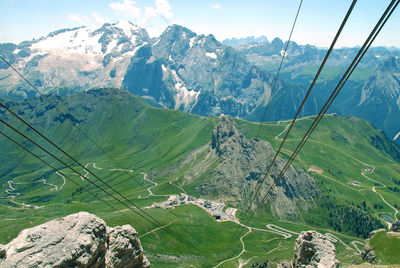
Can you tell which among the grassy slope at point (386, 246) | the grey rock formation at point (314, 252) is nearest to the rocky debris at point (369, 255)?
the grassy slope at point (386, 246)

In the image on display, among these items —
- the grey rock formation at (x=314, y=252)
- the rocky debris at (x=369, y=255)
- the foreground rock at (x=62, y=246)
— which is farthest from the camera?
the rocky debris at (x=369, y=255)

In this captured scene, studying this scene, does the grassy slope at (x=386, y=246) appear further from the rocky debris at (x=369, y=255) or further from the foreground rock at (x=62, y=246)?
the foreground rock at (x=62, y=246)

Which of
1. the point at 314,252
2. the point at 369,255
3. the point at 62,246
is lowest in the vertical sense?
the point at 369,255

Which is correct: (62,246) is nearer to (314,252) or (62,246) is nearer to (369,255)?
(314,252)

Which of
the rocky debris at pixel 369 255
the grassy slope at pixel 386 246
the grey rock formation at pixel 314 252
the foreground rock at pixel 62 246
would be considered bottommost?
the rocky debris at pixel 369 255

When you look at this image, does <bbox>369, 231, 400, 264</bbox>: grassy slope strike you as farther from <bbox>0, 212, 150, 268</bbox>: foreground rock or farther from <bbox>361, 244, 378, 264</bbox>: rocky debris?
<bbox>0, 212, 150, 268</bbox>: foreground rock

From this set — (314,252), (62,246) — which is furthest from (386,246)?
(62,246)
